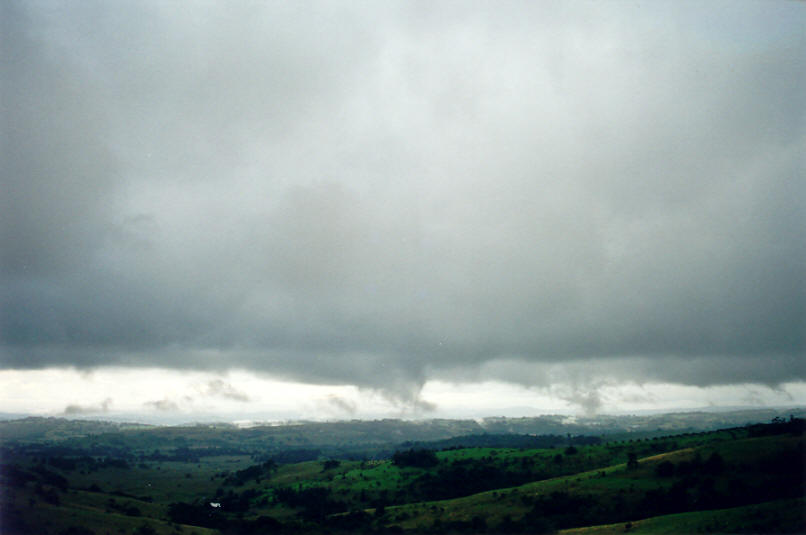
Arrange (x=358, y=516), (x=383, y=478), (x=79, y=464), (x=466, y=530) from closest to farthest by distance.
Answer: (x=466, y=530)
(x=358, y=516)
(x=383, y=478)
(x=79, y=464)

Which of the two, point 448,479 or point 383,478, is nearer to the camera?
point 448,479

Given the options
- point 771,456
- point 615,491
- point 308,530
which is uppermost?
point 771,456

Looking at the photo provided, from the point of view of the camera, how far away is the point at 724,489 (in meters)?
81.2

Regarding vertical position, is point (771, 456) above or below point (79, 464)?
above

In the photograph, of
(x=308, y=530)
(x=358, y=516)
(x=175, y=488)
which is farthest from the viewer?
(x=175, y=488)

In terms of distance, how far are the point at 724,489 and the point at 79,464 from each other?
677ft

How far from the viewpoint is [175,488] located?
589 ft

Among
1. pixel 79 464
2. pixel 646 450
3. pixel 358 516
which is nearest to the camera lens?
pixel 358 516

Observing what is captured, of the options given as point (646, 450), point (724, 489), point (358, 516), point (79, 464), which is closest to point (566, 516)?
point (724, 489)

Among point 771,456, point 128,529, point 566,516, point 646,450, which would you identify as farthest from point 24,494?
point 646,450

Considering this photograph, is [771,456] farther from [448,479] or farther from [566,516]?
[448,479]

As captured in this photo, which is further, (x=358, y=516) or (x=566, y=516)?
(x=358, y=516)

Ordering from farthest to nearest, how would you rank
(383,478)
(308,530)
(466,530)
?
(383,478) → (308,530) → (466,530)

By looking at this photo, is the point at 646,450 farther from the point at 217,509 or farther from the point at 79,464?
the point at 79,464
